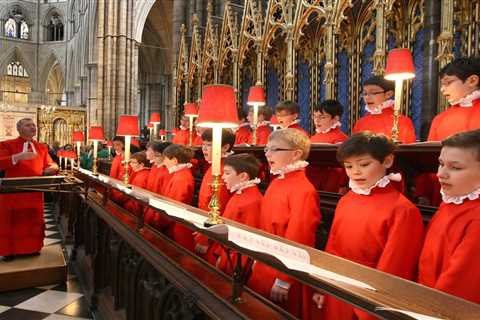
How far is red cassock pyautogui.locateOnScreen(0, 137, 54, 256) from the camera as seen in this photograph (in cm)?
434

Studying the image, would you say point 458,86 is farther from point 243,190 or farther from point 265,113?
point 265,113

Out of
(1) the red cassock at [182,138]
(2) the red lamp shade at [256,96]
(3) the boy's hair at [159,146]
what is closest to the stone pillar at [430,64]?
(2) the red lamp shade at [256,96]

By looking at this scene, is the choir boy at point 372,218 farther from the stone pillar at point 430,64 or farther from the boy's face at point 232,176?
the stone pillar at point 430,64

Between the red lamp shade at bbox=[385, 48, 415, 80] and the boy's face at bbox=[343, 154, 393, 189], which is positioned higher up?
the red lamp shade at bbox=[385, 48, 415, 80]

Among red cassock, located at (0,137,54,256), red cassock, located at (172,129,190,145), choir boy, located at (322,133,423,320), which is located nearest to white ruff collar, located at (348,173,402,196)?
choir boy, located at (322,133,423,320)

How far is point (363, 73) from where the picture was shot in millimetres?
6762

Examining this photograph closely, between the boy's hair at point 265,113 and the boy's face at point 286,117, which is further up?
the boy's hair at point 265,113

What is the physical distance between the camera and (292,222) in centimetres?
197

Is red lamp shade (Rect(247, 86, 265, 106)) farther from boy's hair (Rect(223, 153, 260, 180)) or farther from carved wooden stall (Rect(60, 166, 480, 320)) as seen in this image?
boy's hair (Rect(223, 153, 260, 180))

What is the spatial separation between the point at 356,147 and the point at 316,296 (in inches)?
26.1

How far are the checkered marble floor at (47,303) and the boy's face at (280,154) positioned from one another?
236cm

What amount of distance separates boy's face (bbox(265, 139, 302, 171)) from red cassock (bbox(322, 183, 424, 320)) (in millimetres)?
431

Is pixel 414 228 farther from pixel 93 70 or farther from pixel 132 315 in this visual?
pixel 93 70

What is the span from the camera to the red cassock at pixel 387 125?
10.7 feet
